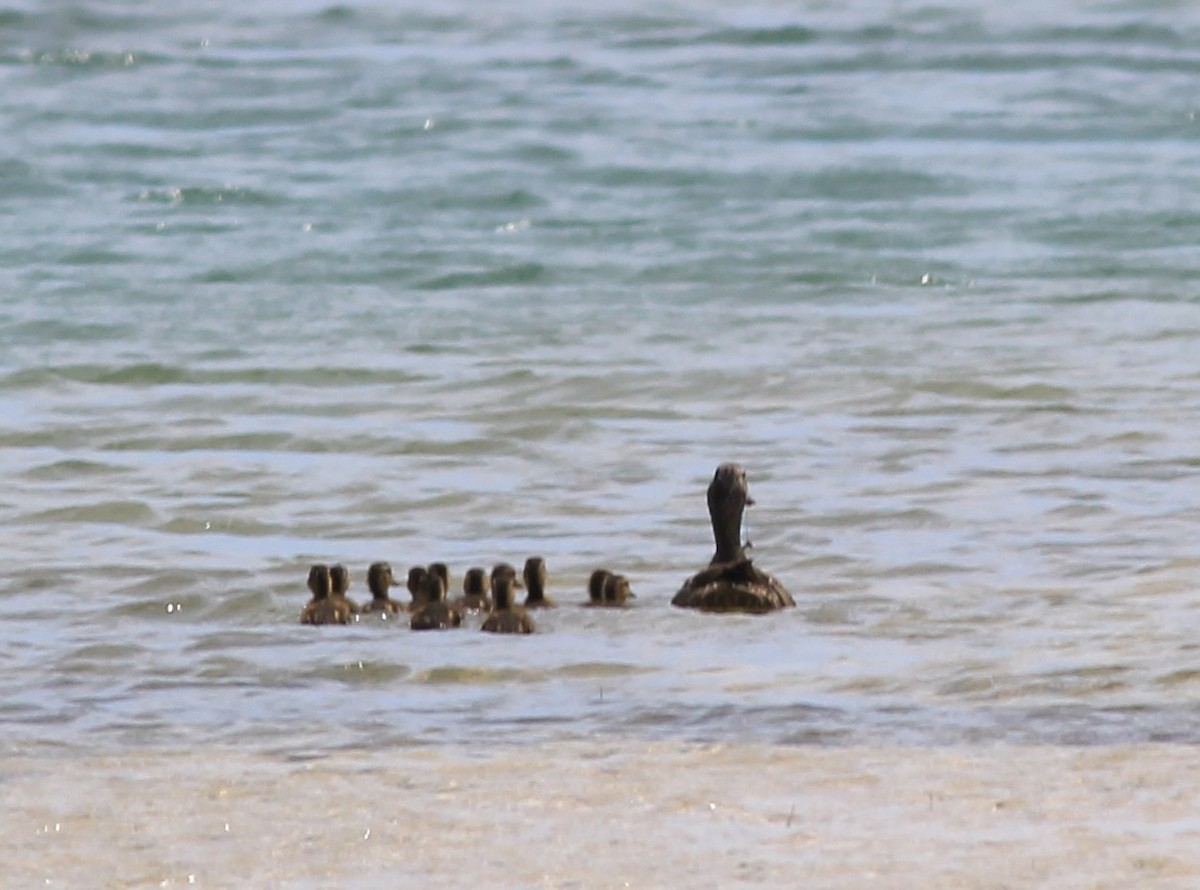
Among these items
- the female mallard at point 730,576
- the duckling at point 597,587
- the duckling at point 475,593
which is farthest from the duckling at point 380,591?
the female mallard at point 730,576

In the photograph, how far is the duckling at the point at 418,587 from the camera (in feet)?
30.5

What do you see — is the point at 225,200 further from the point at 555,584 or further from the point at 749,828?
the point at 749,828

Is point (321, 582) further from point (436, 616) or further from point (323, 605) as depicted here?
point (436, 616)

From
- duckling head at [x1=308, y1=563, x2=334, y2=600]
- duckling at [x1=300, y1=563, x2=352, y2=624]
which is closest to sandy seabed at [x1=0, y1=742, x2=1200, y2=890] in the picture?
duckling at [x1=300, y1=563, x2=352, y2=624]

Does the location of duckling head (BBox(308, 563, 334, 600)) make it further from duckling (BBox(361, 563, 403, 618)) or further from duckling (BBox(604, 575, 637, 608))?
duckling (BBox(604, 575, 637, 608))

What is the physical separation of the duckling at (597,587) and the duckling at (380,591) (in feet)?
2.10

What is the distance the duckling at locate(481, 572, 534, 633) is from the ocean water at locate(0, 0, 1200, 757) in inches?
2.7

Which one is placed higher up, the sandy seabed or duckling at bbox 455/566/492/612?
duckling at bbox 455/566/492/612

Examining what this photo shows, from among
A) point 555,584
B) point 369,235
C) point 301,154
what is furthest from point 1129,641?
point 301,154

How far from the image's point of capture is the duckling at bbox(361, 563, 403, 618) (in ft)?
30.4

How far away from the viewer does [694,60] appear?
1396 inches

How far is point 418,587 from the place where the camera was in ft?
30.9

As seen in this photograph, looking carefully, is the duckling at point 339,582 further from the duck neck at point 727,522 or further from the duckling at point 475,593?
the duck neck at point 727,522

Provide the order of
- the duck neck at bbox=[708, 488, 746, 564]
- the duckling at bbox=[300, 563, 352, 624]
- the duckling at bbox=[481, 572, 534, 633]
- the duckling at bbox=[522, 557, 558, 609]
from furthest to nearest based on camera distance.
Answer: the duck neck at bbox=[708, 488, 746, 564]
the duckling at bbox=[522, 557, 558, 609]
the duckling at bbox=[300, 563, 352, 624]
the duckling at bbox=[481, 572, 534, 633]
